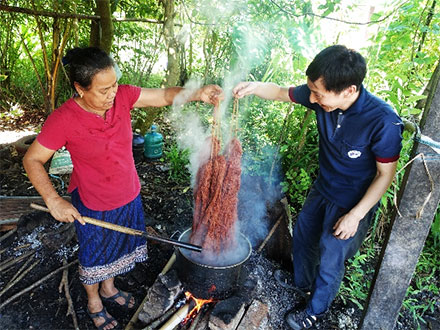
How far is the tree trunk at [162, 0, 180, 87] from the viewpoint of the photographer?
6.49 meters

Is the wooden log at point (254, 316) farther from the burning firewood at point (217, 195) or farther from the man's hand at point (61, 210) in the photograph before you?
the man's hand at point (61, 210)

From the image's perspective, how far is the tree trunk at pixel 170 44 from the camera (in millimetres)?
6492

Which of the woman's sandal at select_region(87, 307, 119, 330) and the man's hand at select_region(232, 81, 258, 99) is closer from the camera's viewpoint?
the man's hand at select_region(232, 81, 258, 99)

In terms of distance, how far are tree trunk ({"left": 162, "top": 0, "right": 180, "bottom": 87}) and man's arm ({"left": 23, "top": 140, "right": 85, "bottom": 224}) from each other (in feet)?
15.8

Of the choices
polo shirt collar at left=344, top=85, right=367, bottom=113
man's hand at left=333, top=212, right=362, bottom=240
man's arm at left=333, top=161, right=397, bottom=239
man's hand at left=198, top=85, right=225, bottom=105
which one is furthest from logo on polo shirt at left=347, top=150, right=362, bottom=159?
man's hand at left=198, top=85, right=225, bottom=105

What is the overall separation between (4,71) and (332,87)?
30.1 ft

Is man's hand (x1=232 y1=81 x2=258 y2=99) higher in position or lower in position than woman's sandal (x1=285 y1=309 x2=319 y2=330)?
higher

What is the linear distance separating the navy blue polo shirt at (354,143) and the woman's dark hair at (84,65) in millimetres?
1963

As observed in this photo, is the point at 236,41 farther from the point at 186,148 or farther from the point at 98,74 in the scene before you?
the point at 186,148

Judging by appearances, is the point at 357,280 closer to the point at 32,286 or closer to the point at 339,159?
the point at 339,159

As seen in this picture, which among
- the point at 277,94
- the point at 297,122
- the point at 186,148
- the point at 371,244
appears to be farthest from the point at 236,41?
the point at 371,244

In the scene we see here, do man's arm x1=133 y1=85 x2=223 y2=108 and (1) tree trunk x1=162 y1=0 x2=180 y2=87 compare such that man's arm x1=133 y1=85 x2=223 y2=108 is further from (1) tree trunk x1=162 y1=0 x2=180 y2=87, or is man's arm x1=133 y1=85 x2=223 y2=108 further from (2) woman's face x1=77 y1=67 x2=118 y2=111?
(1) tree trunk x1=162 y1=0 x2=180 y2=87

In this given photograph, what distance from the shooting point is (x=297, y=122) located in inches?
210

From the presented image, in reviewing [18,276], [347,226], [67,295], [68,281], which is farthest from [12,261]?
[347,226]
